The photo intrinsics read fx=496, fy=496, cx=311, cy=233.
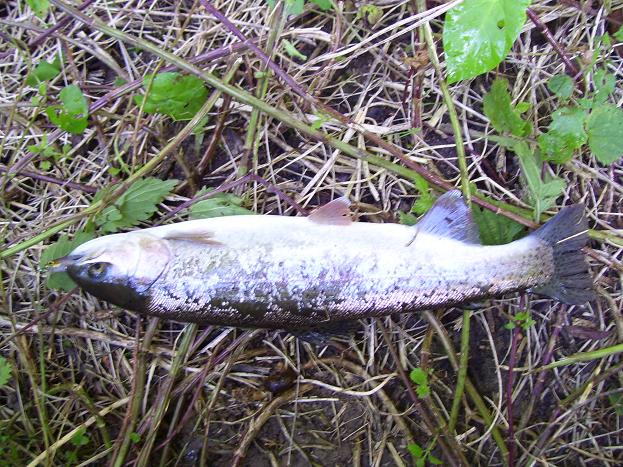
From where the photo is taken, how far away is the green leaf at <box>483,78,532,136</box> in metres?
2.67

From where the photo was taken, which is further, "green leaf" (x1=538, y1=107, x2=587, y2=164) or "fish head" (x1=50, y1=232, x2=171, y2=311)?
"green leaf" (x1=538, y1=107, x2=587, y2=164)

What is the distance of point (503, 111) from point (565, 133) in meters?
0.33

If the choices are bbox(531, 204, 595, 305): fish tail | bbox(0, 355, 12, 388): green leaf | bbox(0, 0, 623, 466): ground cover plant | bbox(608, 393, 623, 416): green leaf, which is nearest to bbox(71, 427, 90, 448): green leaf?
bbox(0, 0, 623, 466): ground cover plant

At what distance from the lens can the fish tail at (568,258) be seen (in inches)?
100

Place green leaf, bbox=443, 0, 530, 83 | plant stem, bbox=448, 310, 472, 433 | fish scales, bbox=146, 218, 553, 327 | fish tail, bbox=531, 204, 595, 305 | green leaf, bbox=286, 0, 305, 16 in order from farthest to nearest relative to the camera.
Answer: plant stem, bbox=448, 310, 472, 433 < green leaf, bbox=286, 0, 305, 16 < fish tail, bbox=531, 204, 595, 305 < fish scales, bbox=146, 218, 553, 327 < green leaf, bbox=443, 0, 530, 83

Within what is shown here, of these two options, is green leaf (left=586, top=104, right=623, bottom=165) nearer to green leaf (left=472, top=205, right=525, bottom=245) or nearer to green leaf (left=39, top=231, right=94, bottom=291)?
green leaf (left=472, top=205, right=525, bottom=245)

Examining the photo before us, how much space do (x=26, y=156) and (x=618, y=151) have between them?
11.0 feet

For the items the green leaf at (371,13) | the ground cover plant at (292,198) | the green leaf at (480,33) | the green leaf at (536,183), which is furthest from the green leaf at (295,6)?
the green leaf at (536,183)

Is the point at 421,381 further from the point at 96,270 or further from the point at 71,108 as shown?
the point at 71,108

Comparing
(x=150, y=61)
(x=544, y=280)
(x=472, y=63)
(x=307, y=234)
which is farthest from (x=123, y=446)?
(x=472, y=63)

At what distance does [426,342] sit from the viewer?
2865 mm

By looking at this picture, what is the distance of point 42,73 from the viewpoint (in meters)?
2.91

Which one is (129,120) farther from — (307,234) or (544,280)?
(544,280)

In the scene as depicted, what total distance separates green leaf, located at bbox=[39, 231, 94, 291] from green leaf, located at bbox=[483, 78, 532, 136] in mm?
2346
